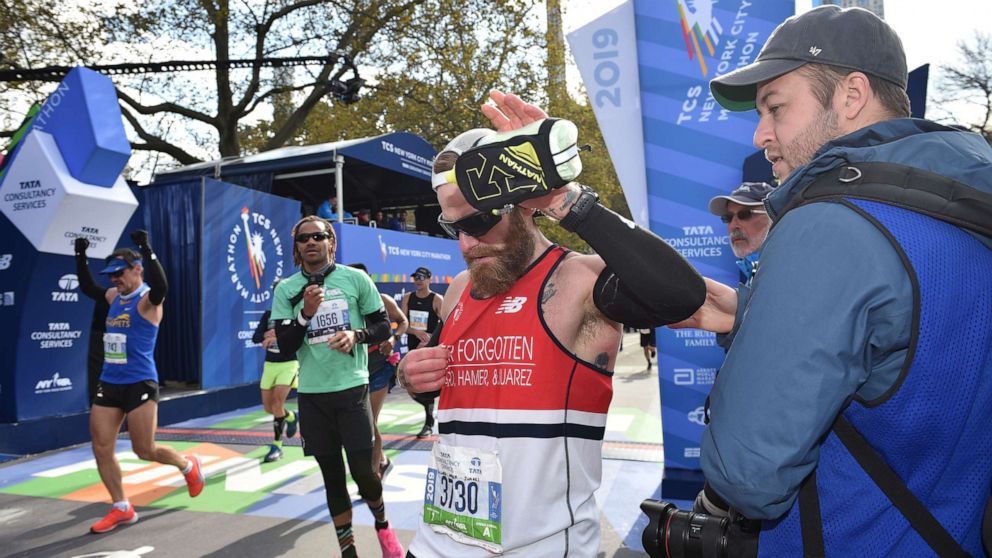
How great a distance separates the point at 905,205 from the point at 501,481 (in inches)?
46.9

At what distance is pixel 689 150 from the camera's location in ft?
16.0

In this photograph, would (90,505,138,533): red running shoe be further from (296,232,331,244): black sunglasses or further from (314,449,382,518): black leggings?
(296,232,331,244): black sunglasses

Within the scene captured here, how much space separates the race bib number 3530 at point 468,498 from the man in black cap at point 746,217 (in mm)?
2310

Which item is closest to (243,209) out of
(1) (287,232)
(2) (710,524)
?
(1) (287,232)

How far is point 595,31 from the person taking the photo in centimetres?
497

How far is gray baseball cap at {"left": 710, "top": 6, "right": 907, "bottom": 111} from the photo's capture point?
4.08ft

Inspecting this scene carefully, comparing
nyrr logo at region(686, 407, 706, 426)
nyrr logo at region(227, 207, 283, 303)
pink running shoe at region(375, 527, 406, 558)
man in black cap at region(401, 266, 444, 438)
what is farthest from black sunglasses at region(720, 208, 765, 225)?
nyrr logo at region(227, 207, 283, 303)

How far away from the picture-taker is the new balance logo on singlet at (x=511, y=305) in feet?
6.17

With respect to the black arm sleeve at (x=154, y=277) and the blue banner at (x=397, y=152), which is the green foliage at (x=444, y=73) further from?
the black arm sleeve at (x=154, y=277)

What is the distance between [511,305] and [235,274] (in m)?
9.15

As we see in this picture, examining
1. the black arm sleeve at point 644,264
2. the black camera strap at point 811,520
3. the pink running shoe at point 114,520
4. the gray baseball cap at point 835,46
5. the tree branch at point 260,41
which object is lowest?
the pink running shoe at point 114,520

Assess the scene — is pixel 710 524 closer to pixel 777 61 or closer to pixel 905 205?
pixel 905 205

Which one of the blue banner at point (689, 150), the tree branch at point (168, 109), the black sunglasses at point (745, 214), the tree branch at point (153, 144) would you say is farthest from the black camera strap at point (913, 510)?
the tree branch at point (153, 144)

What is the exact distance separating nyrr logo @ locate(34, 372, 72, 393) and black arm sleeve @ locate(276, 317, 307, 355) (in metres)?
5.08
